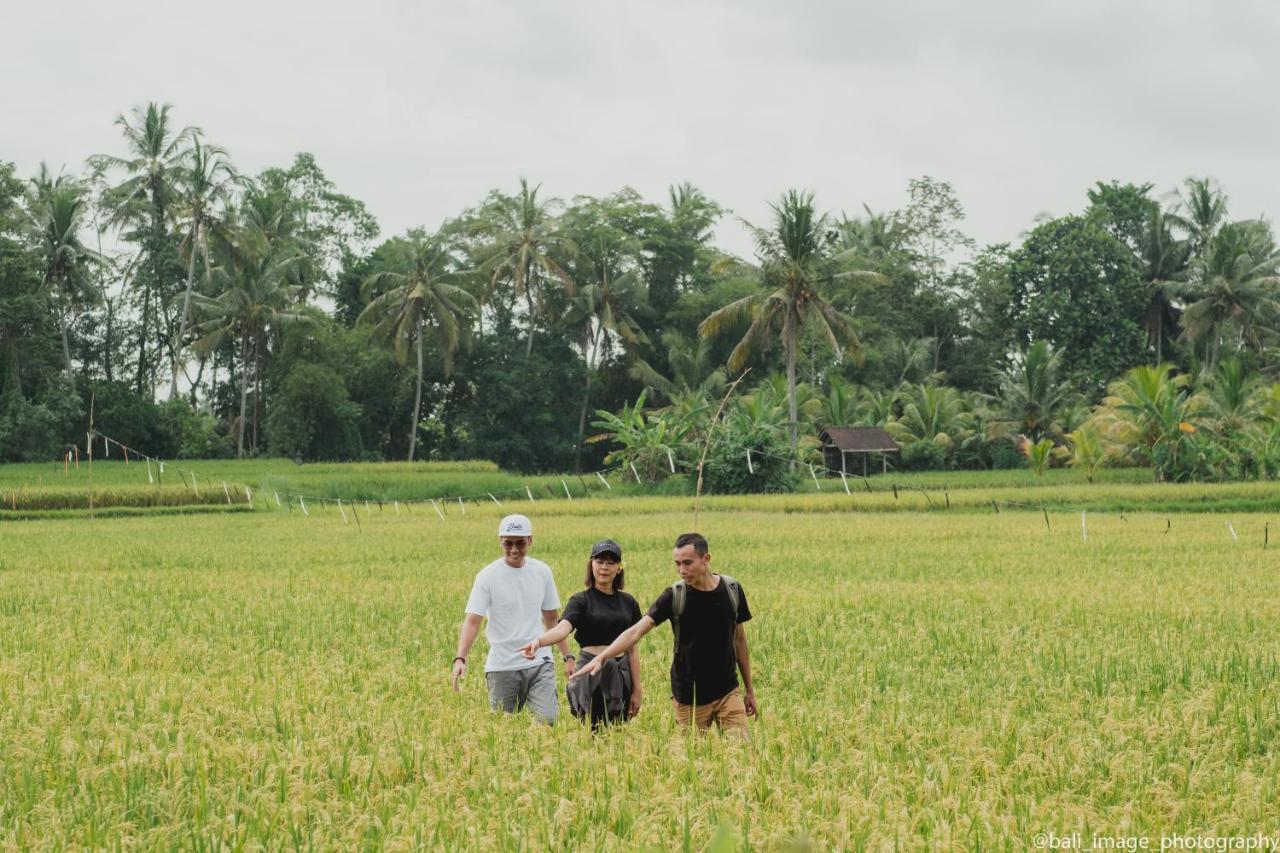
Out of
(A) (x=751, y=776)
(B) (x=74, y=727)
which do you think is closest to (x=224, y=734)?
(B) (x=74, y=727)

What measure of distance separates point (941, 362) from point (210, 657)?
5087 centimetres

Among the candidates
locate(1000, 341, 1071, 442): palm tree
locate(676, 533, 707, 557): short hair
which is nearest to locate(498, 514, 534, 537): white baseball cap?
locate(676, 533, 707, 557): short hair

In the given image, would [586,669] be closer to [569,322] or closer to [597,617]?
[597,617]

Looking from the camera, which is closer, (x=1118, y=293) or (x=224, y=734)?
(x=224, y=734)

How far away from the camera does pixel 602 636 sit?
6.44m

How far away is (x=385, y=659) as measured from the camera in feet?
32.2

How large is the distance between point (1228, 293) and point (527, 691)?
169 feet

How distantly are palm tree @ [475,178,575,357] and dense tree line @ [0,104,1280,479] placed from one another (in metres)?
0.14

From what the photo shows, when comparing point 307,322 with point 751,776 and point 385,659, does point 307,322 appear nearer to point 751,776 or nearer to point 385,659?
point 385,659

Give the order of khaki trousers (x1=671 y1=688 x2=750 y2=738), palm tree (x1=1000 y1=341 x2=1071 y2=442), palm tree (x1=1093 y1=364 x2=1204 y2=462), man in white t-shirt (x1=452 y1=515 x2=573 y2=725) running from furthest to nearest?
palm tree (x1=1000 y1=341 x2=1071 y2=442) → palm tree (x1=1093 y1=364 x2=1204 y2=462) → man in white t-shirt (x1=452 y1=515 x2=573 y2=725) → khaki trousers (x1=671 y1=688 x2=750 y2=738)

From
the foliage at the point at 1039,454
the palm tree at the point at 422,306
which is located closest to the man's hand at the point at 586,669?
the foliage at the point at 1039,454

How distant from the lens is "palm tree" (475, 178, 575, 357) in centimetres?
5162

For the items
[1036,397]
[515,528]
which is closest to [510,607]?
[515,528]

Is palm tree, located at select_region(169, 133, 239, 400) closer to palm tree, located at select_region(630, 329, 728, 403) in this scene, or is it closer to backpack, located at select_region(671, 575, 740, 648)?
palm tree, located at select_region(630, 329, 728, 403)
